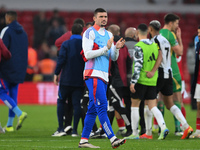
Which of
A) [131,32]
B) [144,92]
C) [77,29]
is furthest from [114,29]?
[144,92]

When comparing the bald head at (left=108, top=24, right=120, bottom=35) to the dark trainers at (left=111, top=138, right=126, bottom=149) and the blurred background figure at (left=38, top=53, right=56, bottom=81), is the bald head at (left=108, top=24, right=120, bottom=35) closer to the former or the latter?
the dark trainers at (left=111, top=138, right=126, bottom=149)

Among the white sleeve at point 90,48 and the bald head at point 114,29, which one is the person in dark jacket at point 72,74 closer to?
the bald head at point 114,29

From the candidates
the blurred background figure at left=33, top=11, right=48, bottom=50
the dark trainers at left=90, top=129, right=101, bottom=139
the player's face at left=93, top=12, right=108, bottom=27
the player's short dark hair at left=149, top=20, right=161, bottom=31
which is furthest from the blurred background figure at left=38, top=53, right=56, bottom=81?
the player's face at left=93, top=12, right=108, bottom=27

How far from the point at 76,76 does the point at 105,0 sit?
20897 millimetres

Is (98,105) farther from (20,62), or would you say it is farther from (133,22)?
(133,22)

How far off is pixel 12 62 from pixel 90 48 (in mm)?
4108

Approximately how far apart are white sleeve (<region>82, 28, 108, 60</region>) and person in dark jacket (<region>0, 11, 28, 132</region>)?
380 cm

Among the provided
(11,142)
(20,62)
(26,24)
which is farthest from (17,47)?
(26,24)

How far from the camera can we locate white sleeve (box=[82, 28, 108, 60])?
7359mm

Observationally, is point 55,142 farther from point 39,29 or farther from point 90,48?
point 39,29

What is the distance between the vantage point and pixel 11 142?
27.6 ft

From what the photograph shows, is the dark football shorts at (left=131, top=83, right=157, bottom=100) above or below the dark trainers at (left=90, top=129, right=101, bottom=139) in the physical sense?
above

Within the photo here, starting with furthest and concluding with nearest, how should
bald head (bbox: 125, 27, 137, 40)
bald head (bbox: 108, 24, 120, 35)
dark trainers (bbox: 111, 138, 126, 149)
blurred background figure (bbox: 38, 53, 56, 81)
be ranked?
blurred background figure (bbox: 38, 53, 56, 81) → bald head (bbox: 125, 27, 137, 40) → bald head (bbox: 108, 24, 120, 35) → dark trainers (bbox: 111, 138, 126, 149)

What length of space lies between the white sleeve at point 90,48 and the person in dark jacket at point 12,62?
150 inches
